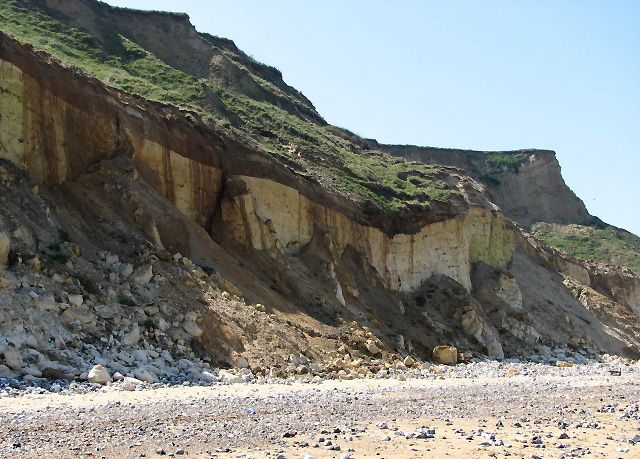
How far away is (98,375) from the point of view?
18016 mm

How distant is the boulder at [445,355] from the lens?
35594 millimetres

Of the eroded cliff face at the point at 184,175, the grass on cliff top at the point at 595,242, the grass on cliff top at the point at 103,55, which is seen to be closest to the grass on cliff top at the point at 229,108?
the grass on cliff top at the point at 103,55

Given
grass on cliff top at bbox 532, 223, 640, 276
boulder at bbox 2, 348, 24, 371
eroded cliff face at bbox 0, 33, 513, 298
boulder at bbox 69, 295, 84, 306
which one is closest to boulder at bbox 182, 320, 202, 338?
boulder at bbox 69, 295, 84, 306

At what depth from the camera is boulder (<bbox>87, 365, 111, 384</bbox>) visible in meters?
17.9

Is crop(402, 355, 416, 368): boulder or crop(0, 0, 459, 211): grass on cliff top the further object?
crop(0, 0, 459, 211): grass on cliff top

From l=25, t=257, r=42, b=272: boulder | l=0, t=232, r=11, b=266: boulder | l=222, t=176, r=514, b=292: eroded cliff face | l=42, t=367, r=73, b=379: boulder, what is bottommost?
l=42, t=367, r=73, b=379: boulder

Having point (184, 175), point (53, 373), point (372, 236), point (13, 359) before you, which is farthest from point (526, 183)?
point (13, 359)

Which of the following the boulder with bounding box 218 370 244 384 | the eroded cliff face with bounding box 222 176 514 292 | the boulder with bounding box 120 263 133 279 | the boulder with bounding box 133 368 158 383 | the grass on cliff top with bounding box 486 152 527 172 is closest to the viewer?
the boulder with bounding box 133 368 158 383

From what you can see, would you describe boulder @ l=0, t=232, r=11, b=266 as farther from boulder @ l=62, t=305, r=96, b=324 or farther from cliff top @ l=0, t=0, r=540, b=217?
cliff top @ l=0, t=0, r=540, b=217

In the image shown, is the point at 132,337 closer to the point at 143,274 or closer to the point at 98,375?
the point at 98,375

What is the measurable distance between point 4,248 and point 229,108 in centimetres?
2873

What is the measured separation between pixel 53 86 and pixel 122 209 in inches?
208

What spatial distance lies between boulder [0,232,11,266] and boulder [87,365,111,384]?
474cm

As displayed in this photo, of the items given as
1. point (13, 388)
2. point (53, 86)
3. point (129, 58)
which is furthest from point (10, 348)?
point (129, 58)
